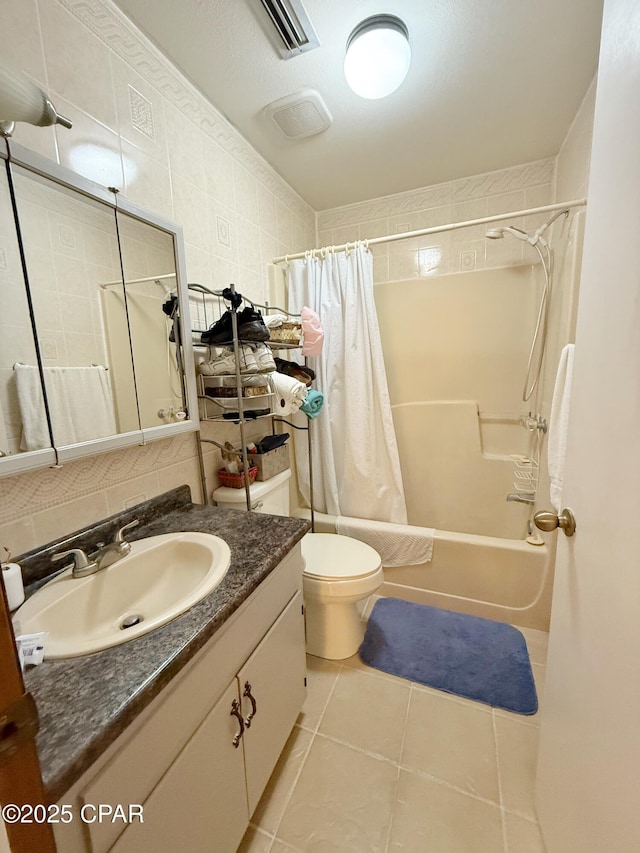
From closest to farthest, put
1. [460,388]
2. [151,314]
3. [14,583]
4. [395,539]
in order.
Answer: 1. [14,583]
2. [151,314]
3. [395,539]
4. [460,388]

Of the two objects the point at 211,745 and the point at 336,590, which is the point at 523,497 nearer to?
the point at 336,590

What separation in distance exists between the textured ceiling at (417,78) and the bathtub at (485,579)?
6.50 ft

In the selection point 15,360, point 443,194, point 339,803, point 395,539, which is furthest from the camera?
point 443,194

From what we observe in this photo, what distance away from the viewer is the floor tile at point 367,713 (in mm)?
1201

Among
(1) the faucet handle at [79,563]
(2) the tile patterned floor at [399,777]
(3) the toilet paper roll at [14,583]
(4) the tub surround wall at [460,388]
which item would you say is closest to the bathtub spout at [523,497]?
(4) the tub surround wall at [460,388]

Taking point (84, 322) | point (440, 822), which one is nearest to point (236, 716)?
point (440, 822)

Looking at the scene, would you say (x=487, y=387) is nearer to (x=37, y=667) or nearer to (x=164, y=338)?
(x=164, y=338)

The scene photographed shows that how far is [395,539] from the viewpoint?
1854 millimetres

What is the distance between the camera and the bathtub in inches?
64.1

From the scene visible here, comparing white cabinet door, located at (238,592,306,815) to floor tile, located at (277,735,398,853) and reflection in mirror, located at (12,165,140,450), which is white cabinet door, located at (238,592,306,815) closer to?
floor tile, located at (277,735,398,853)

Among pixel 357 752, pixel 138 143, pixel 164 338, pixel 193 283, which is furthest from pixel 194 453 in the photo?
pixel 357 752

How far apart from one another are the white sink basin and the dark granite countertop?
0.02m

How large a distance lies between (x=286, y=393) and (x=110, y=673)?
42.9 inches

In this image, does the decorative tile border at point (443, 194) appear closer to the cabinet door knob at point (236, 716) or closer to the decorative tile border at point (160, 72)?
the decorative tile border at point (160, 72)
